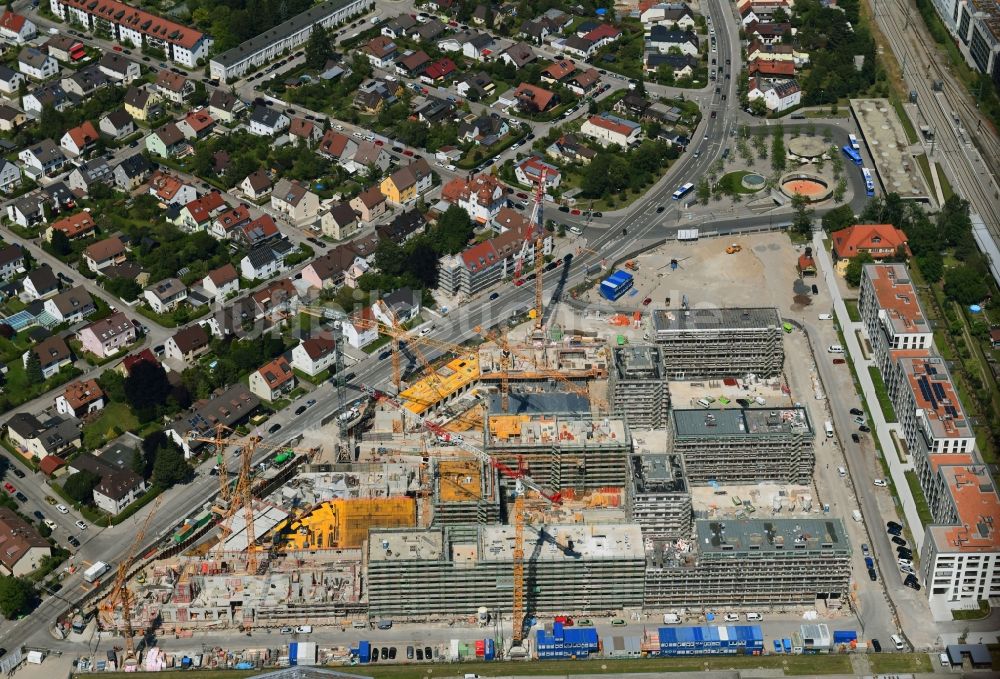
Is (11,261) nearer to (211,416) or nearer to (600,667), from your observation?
(211,416)

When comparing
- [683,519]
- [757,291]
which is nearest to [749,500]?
[683,519]

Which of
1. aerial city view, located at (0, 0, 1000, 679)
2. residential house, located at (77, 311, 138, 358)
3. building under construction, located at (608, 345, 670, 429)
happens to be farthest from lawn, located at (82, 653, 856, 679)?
residential house, located at (77, 311, 138, 358)

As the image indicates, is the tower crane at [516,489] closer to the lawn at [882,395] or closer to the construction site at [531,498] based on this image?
the construction site at [531,498]

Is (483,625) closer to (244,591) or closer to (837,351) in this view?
(244,591)

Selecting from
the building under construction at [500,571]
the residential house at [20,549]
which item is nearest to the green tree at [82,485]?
the residential house at [20,549]

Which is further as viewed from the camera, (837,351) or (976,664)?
(837,351)

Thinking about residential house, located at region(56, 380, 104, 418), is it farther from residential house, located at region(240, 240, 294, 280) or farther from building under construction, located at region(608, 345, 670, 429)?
building under construction, located at region(608, 345, 670, 429)
